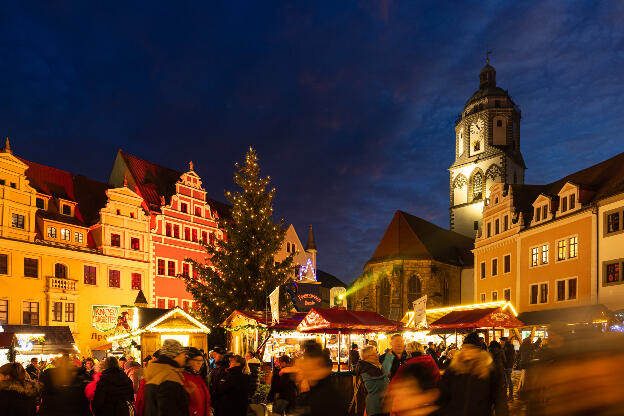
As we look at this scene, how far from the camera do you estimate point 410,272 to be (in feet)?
172

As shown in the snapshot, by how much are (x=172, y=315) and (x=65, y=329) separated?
706 cm

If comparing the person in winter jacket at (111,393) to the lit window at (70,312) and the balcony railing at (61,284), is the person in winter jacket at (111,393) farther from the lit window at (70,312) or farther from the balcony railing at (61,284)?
the lit window at (70,312)

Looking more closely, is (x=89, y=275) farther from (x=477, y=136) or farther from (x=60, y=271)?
(x=477, y=136)

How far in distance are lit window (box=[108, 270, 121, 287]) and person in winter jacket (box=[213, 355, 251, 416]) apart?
3144 centimetres

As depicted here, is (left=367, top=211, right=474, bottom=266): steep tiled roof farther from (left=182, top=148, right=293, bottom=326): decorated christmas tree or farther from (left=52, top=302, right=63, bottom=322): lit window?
(left=52, top=302, right=63, bottom=322): lit window

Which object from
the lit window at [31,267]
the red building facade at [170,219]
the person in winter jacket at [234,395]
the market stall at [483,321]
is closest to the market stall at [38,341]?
the lit window at [31,267]

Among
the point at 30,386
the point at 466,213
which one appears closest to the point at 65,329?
the point at 30,386

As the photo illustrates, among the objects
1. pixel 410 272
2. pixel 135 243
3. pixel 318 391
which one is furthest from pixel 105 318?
pixel 410 272

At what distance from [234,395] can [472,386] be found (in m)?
3.06

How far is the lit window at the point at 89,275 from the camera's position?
34812 mm

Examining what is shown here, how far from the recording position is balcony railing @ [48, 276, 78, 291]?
32.3m

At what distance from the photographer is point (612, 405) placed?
2322 mm

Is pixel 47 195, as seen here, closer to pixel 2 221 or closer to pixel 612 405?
pixel 2 221

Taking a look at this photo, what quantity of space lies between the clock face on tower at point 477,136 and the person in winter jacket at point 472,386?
59.9 m
